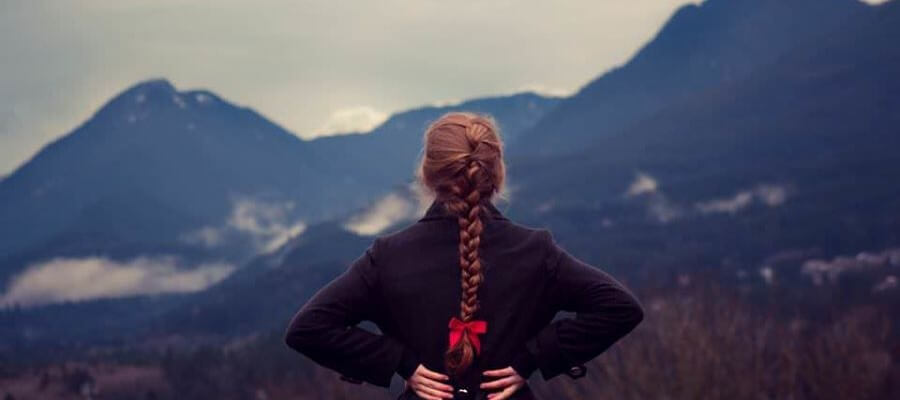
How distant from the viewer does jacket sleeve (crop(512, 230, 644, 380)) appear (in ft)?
16.0

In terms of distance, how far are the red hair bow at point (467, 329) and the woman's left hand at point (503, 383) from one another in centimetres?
14

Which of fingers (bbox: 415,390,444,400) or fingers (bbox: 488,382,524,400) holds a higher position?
fingers (bbox: 415,390,444,400)

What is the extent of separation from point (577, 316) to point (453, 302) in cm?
49

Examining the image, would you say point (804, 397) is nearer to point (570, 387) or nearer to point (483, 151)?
point (570, 387)

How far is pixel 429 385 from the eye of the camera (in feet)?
16.0

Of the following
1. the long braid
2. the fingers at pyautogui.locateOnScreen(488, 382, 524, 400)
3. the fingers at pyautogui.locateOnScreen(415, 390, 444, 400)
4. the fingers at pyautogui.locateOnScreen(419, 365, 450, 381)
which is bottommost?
the fingers at pyautogui.locateOnScreen(488, 382, 524, 400)

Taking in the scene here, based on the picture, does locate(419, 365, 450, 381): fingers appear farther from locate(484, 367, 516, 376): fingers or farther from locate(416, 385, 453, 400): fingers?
locate(484, 367, 516, 376): fingers

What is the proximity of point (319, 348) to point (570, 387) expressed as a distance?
63.1 meters

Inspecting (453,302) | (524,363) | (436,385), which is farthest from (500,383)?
(453,302)

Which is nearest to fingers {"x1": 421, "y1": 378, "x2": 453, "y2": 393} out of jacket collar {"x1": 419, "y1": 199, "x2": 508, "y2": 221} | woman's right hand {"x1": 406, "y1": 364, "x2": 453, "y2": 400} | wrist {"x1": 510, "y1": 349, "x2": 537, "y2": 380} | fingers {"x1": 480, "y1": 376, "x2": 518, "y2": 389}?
woman's right hand {"x1": 406, "y1": 364, "x2": 453, "y2": 400}

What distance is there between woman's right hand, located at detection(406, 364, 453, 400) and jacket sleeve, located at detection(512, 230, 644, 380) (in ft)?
0.99

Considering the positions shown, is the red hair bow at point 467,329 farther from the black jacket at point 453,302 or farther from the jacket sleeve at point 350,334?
the jacket sleeve at point 350,334

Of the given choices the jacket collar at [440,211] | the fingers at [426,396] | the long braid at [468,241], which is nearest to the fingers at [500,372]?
the long braid at [468,241]

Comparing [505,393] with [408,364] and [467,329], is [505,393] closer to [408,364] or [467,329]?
[467,329]
